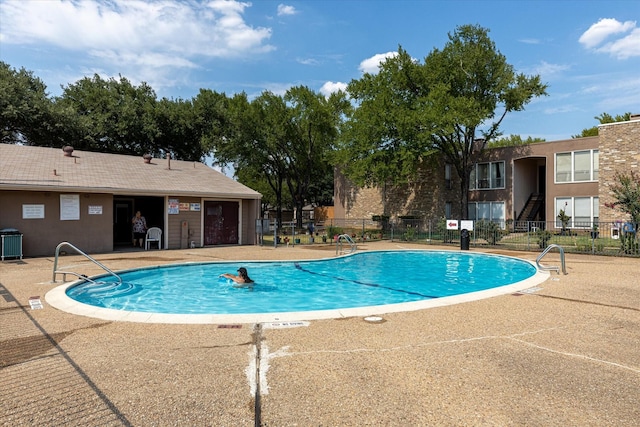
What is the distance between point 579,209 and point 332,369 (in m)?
29.3

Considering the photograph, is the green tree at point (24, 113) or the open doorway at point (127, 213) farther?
the green tree at point (24, 113)

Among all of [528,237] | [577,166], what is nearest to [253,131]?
[528,237]

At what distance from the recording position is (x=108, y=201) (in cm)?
1628

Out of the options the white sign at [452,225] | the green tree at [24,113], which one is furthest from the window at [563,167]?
the green tree at [24,113]

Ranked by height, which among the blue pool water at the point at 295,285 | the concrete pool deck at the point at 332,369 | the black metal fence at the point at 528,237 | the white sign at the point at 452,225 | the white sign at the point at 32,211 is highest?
the white sign at the point at 32,211

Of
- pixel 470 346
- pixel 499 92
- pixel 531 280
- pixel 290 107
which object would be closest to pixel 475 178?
pixel 499 92

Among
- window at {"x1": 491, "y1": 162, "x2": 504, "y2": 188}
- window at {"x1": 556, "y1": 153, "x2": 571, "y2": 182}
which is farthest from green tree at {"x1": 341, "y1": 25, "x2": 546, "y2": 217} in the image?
window at {"x1": 556, "y1": 153, "x2": 571, "y2": 182}

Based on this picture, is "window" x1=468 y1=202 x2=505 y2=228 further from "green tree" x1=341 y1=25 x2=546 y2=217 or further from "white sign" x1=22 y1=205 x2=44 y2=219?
"white sign" x1=22 y1=205 x2=44 y2=219

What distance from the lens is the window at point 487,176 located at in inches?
1233

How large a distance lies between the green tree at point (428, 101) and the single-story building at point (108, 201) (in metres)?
11.9

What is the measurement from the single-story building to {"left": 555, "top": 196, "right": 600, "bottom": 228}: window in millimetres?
21591

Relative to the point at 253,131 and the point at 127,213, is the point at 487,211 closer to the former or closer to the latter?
the point at 253,131

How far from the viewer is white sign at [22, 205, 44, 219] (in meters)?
14.3

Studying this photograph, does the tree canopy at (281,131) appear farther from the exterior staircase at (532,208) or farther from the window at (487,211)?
the exterior staircase at (532,208)
